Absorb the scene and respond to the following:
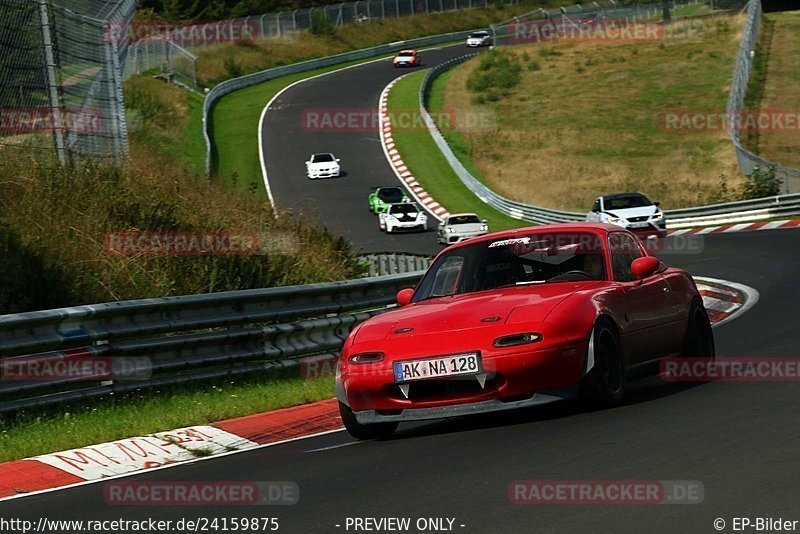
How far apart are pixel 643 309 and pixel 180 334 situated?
4501 mm

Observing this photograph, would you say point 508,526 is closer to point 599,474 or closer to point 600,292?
point 599,474

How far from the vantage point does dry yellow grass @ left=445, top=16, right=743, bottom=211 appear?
4791 cm

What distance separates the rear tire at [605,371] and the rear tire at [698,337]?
1.65 meters

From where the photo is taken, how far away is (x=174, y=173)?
18688 mm

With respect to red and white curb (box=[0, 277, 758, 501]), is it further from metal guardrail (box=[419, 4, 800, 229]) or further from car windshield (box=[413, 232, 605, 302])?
metal guardrail (box=[419, 4, 800, 229])

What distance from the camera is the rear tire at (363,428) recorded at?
28.0ft

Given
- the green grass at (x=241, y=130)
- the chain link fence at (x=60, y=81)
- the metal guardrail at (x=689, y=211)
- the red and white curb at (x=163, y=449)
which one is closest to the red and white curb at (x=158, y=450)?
the red and white curb at (x=163, y=449)

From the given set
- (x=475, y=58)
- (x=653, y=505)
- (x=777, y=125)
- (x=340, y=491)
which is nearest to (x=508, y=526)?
(x=653, y=505)

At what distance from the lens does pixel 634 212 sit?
34.0 m

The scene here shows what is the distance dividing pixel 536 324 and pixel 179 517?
2.93m

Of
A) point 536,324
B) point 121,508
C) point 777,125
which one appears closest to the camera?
point 121,508

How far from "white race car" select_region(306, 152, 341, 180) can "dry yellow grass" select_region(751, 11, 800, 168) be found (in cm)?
1723

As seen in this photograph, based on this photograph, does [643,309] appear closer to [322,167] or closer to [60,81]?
[60,81]

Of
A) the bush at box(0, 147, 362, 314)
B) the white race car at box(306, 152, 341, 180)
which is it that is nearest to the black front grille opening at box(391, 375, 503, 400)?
the bush at box(0, 147, 362, 314)
